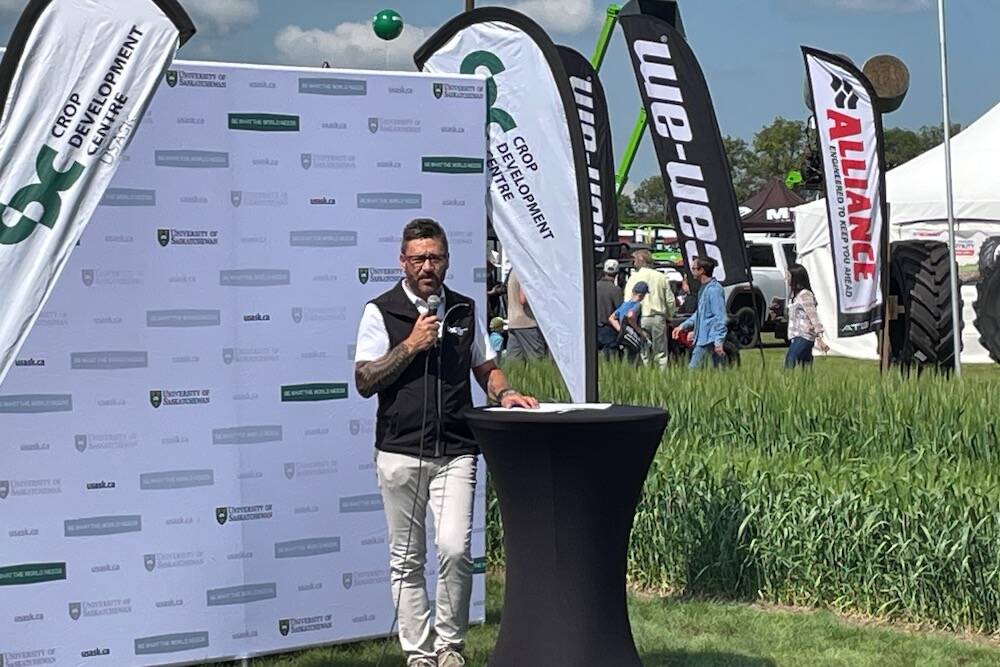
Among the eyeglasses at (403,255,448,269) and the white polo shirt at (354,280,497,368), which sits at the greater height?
the eyeglasses at (403,255,448,269)

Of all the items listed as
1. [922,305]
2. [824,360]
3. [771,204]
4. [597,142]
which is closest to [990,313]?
[922,305]

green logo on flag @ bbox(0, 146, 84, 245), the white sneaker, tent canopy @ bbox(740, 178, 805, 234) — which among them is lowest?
the white sneaker

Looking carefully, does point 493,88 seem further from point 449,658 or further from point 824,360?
point 824,360

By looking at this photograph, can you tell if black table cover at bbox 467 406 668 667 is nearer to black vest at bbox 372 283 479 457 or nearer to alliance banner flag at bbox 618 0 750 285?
black vest at bbox 372 283 479 457

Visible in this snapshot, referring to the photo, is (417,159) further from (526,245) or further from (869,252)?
(869,252)

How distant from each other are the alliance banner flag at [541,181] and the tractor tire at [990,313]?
11811 mm

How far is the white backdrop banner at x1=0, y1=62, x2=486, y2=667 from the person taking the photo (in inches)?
263

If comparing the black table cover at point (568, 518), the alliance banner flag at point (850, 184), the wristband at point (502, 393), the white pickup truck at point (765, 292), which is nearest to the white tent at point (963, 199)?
the white pickup truck at point (765, 292)

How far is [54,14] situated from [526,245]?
9.20 feet

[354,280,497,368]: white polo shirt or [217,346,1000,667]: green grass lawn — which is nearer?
[354,280,497,368]: white polo shirt

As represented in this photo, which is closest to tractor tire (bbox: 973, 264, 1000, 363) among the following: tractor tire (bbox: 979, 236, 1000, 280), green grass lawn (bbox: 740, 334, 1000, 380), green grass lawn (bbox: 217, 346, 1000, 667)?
green grass lawn (bbox: 740, 334, 1000, 380)

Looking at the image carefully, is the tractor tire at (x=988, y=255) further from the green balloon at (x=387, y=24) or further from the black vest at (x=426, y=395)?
the black vest at (x=426, y=395)

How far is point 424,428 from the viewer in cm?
641

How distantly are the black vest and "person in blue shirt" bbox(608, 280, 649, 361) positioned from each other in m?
12.4
